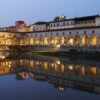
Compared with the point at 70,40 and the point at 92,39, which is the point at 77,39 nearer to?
the point at 70,40

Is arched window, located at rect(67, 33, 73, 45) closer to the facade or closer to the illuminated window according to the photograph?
the facade

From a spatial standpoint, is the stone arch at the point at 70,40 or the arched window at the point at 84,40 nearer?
the arched window at the point at 84,40

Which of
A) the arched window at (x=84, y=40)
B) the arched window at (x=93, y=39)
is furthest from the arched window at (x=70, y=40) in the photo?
the arched window at (x=93, y=39)

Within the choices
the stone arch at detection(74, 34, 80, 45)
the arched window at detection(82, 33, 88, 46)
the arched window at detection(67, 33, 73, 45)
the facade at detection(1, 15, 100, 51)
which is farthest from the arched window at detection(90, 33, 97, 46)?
the arched window at detection(67, 33, 73, 45)

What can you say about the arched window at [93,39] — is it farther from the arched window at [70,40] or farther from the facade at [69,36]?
the arched window at [70,40]

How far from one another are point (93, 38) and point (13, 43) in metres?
30.5

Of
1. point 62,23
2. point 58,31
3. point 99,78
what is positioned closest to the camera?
point 99,78

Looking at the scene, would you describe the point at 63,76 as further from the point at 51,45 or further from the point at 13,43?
the point at 13,43

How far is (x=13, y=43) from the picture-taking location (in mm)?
80375

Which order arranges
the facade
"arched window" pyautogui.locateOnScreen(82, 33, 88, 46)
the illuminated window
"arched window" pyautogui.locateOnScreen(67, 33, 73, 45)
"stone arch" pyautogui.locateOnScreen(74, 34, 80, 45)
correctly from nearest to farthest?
the facade, the illuminated window, "arched window" pyautogui.locateOnScreen(82, 33, 88, 46), "stone arch" pyautogui.locateOnScreen(74, 34, 80, 45), "arched window" pyautogui.locateOnScreen(67, 33, 73, 45)

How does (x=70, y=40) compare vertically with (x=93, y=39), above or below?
below

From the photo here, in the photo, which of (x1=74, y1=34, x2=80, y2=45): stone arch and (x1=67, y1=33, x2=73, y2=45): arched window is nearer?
(x1=74, y1=34, x2=80, y2=45): stone arch

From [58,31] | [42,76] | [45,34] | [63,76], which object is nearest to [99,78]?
[63,76]

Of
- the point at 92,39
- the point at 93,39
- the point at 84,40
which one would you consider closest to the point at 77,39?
the point at 84,40
